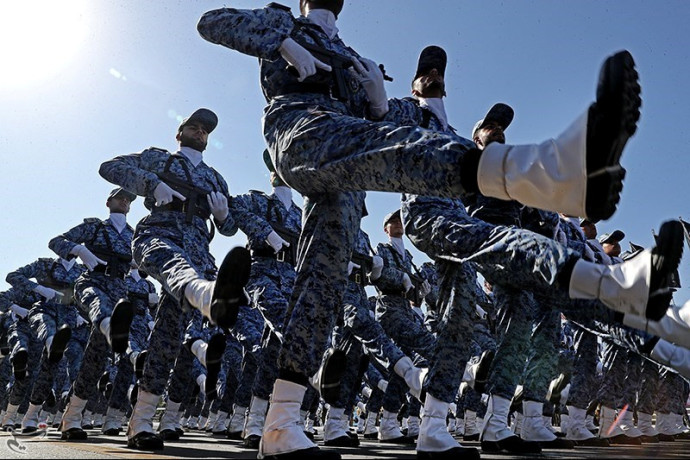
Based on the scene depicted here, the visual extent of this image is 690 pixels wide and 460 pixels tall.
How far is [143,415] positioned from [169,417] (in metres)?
1.39

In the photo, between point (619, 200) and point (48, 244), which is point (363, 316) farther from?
point (619, 200)

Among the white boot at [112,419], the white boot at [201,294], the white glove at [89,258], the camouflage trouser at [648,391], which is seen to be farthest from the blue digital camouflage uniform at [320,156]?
the camouflage trouser at [648,391]

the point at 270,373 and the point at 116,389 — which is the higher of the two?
the point at 270,373

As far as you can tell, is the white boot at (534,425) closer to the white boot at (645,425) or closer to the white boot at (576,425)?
the white boot at (576,425)

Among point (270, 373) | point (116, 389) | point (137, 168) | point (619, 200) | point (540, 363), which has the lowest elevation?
point (116, 389)

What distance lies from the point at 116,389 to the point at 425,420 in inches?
171

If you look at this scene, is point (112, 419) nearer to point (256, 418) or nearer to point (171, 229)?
point (256, 418)

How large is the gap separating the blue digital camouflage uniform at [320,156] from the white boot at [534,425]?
110 inches

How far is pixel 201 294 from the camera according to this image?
3264 millimetres

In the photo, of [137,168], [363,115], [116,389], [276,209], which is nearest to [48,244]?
[116,389]

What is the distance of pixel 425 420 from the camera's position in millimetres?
3350

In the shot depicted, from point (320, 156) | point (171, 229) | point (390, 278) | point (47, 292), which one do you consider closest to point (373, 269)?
point (390, 278)

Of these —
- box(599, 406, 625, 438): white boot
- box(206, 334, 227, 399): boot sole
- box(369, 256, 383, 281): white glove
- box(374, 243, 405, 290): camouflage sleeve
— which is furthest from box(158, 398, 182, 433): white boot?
box(599, 406, 625, 438): white boot

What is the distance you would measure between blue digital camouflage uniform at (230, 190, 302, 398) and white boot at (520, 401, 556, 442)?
221 centimetres
